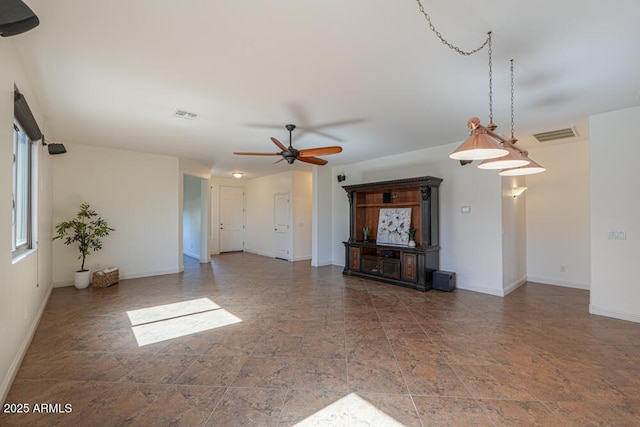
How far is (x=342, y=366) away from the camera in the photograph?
263 cm

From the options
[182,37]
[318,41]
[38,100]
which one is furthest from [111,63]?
[318,41]

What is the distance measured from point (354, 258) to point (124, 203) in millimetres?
4926

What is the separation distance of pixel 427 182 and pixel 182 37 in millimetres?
4424

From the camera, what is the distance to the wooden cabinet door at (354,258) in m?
6.50

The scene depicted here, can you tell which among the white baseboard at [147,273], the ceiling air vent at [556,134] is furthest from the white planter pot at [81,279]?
the ceiling air vent at [556,134]

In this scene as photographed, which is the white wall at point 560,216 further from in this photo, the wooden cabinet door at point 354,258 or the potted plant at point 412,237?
the wooden cabinet door at point 354,258

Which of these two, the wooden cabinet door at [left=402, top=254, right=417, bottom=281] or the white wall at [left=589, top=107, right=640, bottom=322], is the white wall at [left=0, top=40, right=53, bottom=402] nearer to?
the wooden cabinet door at [left=402, top=254, right=417, bottom=281]

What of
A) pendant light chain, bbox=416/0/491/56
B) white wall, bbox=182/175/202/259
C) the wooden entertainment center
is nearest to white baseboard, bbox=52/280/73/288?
white wall, bbox=182/175/202/259

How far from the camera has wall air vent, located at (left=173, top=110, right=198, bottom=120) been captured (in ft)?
12.7

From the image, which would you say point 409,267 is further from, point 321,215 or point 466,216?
point 321,215

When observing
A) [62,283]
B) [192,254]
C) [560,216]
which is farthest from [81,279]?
[560,216]

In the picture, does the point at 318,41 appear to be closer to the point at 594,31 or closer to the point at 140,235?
the point at 594,31

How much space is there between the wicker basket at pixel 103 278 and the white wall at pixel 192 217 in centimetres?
323

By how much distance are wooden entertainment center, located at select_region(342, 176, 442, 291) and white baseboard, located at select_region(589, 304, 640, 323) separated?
2192mm
